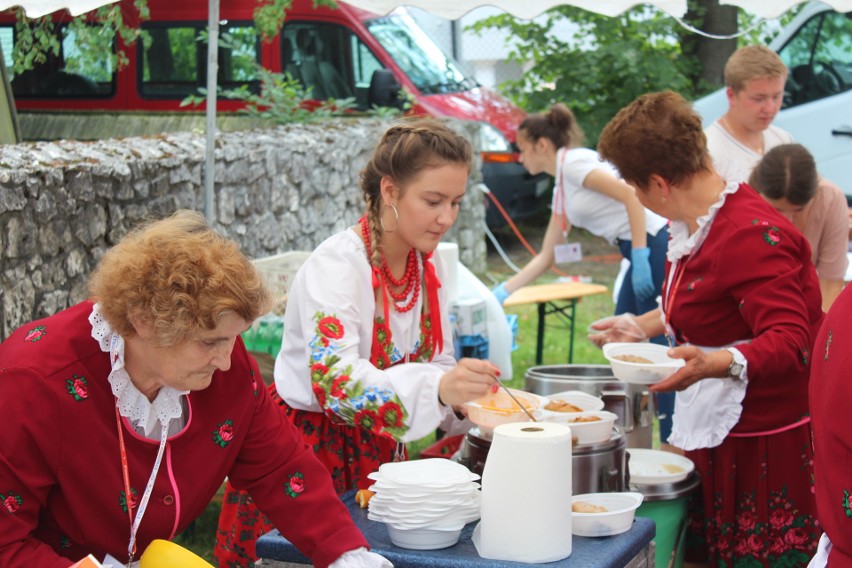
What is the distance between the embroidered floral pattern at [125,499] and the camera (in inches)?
77.8

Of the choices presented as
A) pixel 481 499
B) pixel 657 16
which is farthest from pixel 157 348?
pixel 657 16

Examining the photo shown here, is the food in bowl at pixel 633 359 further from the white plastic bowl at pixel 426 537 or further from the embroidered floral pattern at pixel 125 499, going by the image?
the embroidered floral pattern at pixel 125 499

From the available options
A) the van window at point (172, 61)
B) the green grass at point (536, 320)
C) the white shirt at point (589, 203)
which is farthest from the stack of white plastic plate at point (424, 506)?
the van window at point (172, 61)

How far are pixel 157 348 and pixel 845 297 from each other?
3.75ft

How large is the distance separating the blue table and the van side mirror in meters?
6.60

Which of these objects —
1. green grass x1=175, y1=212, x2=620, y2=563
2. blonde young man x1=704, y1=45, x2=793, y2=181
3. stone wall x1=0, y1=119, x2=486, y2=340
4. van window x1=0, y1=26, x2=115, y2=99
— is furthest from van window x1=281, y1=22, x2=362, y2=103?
blonde young man x1=704, y1=45, x2=793, y2=181

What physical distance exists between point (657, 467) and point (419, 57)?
6.98 meters

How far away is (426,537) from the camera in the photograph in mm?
2234

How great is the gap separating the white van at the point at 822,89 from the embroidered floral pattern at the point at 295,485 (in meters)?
6.65

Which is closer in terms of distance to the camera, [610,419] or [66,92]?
[610,419]

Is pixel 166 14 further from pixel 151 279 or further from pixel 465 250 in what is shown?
pixel 151 279

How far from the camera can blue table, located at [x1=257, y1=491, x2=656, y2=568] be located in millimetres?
2148

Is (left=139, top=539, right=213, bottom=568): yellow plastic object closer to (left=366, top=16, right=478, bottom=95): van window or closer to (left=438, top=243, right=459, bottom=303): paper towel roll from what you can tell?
(left=438, top=243, right=459, bottom=303): paper towel roll

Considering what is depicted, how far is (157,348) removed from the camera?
1912 millimetres
